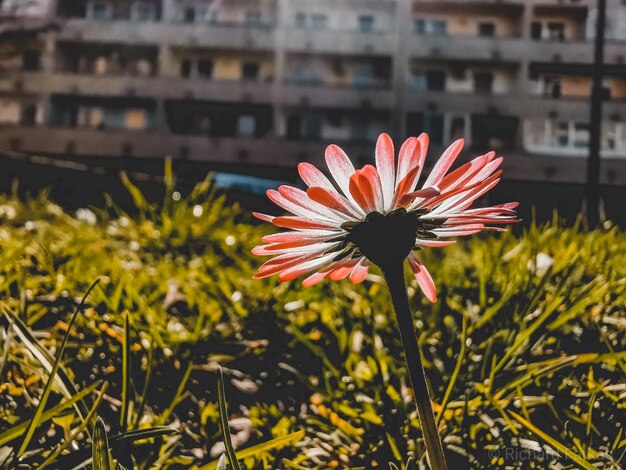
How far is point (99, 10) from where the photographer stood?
834 inches

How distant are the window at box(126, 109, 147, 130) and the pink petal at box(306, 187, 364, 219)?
2083 centimetres

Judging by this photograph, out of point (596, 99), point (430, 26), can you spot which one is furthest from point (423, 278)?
point (430, 26)

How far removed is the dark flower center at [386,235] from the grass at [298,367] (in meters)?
0.17

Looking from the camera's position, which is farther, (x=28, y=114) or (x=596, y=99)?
(x=28, y=114)

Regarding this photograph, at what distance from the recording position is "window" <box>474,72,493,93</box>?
19969 millimetres

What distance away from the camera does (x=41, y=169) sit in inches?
95.6

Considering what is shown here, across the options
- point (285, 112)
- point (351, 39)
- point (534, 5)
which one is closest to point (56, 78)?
point (285, 112)

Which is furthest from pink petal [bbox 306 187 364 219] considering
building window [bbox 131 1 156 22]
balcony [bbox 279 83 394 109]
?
building window [bbox 131 1 156 22]

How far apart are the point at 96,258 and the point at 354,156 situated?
1797cm

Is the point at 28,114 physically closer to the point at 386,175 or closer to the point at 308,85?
the point at 308,85

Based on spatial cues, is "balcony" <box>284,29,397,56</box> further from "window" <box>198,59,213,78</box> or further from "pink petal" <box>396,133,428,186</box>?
"pink petal" <box>396,133,428,186</box>

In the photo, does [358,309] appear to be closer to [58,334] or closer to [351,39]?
[58,334]

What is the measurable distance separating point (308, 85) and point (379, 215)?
19680mm

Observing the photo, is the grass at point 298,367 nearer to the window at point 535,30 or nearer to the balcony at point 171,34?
the balcony at point 171,34
